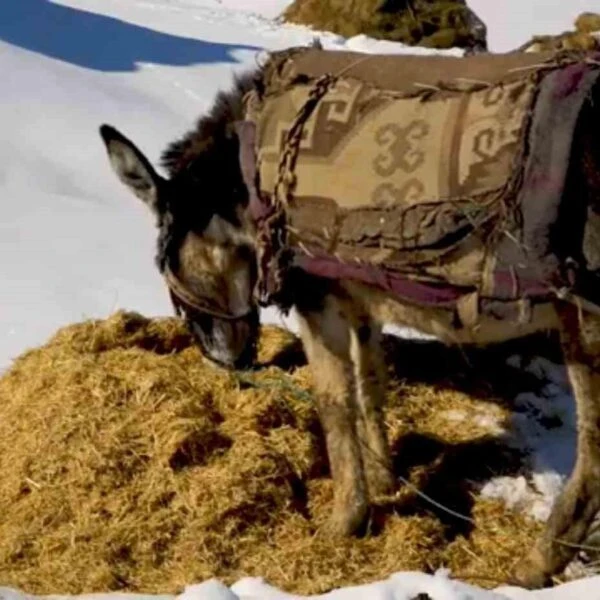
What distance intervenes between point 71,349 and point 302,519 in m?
1.61

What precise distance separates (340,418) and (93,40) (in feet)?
42.0

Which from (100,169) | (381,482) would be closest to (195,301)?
(381,482)

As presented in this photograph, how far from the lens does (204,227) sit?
5.81 metres

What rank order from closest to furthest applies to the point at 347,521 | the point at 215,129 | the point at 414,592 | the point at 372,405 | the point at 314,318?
the point at 414,592, the point at 314,318, the point at 347,521, the point at 215,129, the point at 372,405

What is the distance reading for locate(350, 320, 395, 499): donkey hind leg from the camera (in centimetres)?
599

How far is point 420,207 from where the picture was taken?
178 inches

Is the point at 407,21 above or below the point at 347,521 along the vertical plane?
above

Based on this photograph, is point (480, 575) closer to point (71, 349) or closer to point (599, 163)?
point (599, 163)

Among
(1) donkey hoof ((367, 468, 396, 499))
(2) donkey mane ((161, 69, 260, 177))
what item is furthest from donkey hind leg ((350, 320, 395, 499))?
(2) donkey mane ((161, 69, 260, 177))

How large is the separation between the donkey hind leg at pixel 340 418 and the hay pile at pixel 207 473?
12 centimetres

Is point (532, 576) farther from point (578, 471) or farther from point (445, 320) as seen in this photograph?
point (445, 320)

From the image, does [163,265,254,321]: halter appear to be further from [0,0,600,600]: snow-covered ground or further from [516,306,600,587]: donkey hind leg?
[516,306,600,587]: donkey hind leg

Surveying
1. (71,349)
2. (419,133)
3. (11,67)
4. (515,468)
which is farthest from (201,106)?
(419,133)

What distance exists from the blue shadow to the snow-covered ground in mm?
30
